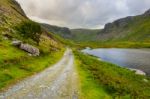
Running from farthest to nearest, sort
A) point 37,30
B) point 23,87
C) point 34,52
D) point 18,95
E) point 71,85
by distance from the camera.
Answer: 1. point 37,30
2. point 34,52
3. point 71,85
4. point 23,87
5. point 18,95

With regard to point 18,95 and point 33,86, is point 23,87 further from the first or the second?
point 18,95

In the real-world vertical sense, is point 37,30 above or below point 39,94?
above

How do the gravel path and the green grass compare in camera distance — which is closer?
the gravel path

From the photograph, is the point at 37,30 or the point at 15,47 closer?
the point at 15,47

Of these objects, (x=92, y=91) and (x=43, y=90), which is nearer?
(x=43, y=90)

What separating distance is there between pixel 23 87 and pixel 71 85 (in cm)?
636

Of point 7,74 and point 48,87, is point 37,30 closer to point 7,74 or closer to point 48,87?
point 7,74

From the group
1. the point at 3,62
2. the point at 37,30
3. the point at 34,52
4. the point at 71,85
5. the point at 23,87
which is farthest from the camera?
the point at 37,30

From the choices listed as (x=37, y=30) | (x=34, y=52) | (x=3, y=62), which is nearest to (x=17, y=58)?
(x=3, y=62)

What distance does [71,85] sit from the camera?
36.8 meters

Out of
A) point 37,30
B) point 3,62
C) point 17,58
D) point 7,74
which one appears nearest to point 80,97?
point 7,74

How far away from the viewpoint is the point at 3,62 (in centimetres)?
5141

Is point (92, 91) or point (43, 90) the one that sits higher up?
point (43, 90)

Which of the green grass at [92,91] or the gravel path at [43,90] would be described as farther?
the green grass at [92,91]
